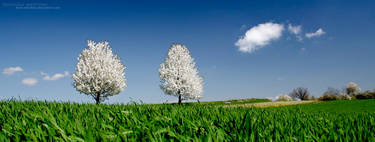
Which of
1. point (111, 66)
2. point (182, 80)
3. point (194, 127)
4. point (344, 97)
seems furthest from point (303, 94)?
point (194, 127)

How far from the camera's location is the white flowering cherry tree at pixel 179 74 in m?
27.7

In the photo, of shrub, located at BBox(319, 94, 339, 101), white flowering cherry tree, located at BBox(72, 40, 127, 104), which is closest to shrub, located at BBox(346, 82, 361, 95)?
shrub, located at BBox(319, 94, 339, 101)

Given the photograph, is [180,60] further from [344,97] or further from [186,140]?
[344,97]

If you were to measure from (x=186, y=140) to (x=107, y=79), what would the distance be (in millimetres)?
23578

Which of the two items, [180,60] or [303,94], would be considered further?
[303,94]

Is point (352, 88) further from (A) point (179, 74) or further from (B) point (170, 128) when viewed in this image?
(B) point (170, 128)

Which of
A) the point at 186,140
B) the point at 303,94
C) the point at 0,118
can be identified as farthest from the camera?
the point at 303,94

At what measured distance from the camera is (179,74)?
2797 centimetres

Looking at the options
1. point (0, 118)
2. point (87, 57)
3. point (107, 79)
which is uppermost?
point (87, 57)

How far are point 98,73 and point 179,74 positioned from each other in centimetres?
911

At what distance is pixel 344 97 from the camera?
43.2 meters

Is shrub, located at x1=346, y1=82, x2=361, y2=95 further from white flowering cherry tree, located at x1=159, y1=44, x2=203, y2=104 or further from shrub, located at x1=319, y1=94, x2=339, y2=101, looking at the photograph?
white flowering cherry tree, located at x1=159, y1=44, x2=203, y2=104

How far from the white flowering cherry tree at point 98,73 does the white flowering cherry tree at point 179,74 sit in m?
5.20

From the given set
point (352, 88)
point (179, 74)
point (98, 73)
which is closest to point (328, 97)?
point (352, 88)
